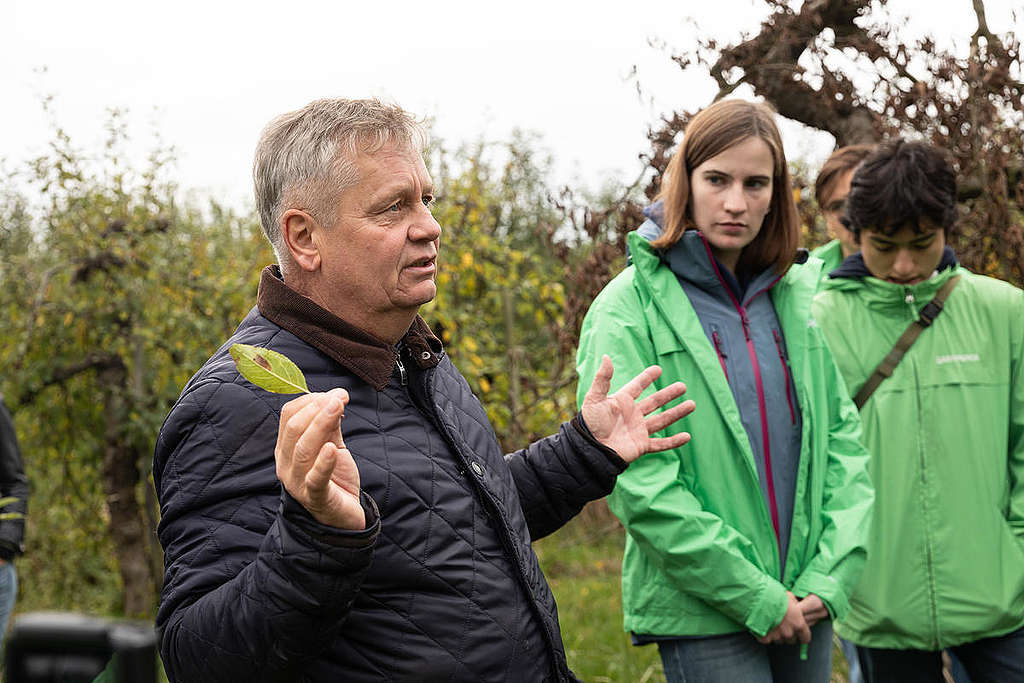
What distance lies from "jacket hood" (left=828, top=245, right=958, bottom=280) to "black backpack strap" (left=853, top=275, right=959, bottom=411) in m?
0.15

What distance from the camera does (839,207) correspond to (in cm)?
387

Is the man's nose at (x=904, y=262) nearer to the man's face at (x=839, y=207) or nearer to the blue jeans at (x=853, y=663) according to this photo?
the man's face at (x=839, y=207)

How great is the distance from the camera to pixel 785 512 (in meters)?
2.58

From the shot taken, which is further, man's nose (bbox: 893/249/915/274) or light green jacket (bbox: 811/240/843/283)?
light green jacket (bbox: 811/240/843/283)

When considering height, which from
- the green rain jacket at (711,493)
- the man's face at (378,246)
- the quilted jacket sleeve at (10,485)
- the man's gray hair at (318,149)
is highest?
the man's gray hair at (318,149)

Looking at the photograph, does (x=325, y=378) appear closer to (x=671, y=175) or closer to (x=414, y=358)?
(x=414, y=358)

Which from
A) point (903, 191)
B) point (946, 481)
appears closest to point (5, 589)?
point (946, 481)

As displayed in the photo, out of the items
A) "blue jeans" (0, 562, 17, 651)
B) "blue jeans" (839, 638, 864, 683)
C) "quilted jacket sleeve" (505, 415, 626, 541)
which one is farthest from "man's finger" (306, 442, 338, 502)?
"blue jeans" (0, 562, 17, 651)

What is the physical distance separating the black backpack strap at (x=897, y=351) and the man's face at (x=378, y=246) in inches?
66.4

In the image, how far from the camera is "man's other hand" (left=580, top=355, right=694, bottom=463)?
2201mm

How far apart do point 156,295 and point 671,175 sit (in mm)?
4497

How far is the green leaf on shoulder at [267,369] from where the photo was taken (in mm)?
1523

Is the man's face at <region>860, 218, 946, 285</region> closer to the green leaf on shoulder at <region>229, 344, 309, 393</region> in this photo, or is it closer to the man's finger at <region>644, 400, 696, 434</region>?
the man's finger at <region>644, 400, 696, 434</region>

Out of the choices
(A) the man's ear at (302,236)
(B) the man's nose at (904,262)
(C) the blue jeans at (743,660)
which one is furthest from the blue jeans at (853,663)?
(A) the man's ear at (302,236)
